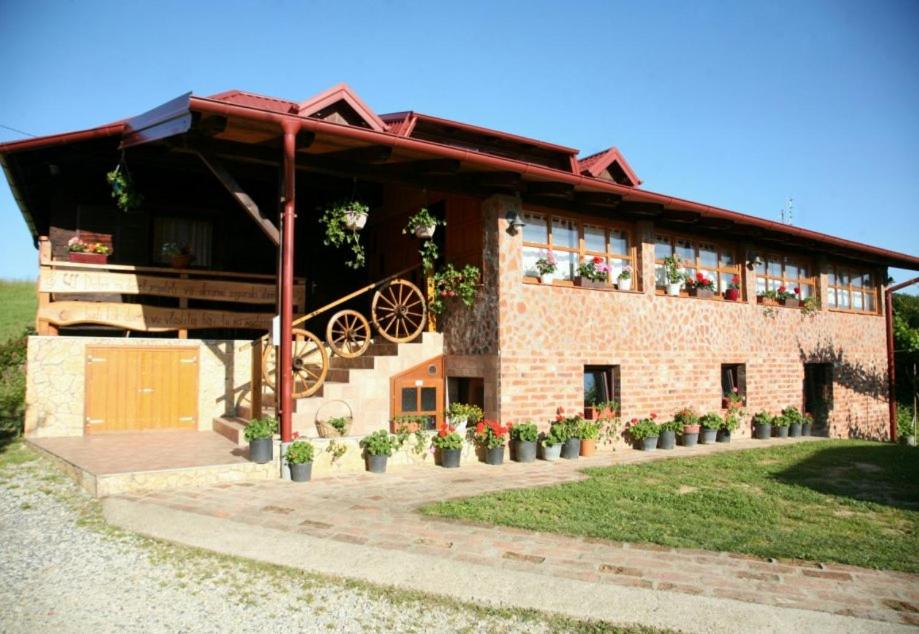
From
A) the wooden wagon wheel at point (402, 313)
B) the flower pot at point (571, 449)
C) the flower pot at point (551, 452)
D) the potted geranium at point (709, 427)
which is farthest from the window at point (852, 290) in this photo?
the wooden wagon wheel at point (402, 313)

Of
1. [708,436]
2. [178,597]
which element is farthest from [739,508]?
[708,436]

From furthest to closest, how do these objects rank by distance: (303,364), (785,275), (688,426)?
(785,275) → (688,426) → (303,364)

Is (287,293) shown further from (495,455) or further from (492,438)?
(495,455)

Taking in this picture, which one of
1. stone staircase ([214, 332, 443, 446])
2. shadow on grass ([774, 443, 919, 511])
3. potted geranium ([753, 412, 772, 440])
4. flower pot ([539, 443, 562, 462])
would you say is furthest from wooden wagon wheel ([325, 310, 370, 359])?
potted geranium ([753, 412, 772, 440])

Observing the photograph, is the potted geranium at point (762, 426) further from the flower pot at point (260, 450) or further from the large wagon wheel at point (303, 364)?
the flower pot at point (260, 450)

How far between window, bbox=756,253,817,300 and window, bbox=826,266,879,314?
85cm

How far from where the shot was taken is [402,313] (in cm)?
1060

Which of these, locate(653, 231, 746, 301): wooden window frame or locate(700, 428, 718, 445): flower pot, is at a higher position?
locate(653, 231, 746, 301): wooden window frame

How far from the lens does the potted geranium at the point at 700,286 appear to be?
1265cm

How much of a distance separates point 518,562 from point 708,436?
831 centimetres

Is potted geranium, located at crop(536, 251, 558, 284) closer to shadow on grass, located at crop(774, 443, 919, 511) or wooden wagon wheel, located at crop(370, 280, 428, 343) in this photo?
wooden wagon wheel, located at crop(370, 280, 428, 343)

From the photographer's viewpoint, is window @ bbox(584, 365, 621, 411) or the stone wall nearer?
the stone wall

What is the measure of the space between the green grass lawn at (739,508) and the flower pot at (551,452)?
3.40 feet

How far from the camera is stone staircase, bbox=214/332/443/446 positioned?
8914 millimetres
